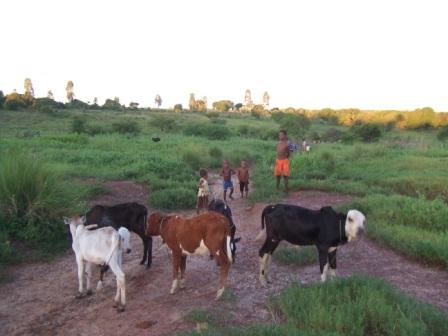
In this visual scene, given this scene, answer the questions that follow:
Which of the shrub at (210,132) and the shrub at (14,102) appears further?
the shrub at (14,102)

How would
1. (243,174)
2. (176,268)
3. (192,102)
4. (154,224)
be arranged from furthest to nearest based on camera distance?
(192,102)
(243,174)
(154,224)
(176,268)

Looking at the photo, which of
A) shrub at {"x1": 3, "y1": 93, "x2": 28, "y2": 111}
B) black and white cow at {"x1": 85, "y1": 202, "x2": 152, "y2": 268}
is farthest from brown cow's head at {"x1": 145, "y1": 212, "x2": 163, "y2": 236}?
shrub at {"x1": 3, "y1": 93, "x2": 28, "y2": 111}

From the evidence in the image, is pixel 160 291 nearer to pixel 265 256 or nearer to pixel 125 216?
pixel 265 256

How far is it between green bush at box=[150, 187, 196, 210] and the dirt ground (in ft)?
10.4

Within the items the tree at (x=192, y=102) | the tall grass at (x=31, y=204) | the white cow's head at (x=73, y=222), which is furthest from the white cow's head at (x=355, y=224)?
the tree at (x=192, y=102)

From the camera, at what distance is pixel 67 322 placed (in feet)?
19.7

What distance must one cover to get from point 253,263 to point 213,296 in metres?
1.77

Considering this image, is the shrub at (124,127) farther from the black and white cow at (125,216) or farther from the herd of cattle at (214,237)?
the herd of cattle at (214,237)

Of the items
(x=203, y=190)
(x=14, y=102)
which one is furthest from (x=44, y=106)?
(x=203, y=190)

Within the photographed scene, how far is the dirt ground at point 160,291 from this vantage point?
222 inches

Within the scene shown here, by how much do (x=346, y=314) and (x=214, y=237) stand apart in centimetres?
191

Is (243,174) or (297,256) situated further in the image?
(243,174)

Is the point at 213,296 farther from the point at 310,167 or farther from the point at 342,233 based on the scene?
the point at 310,167

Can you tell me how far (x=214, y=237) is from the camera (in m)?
6.04
